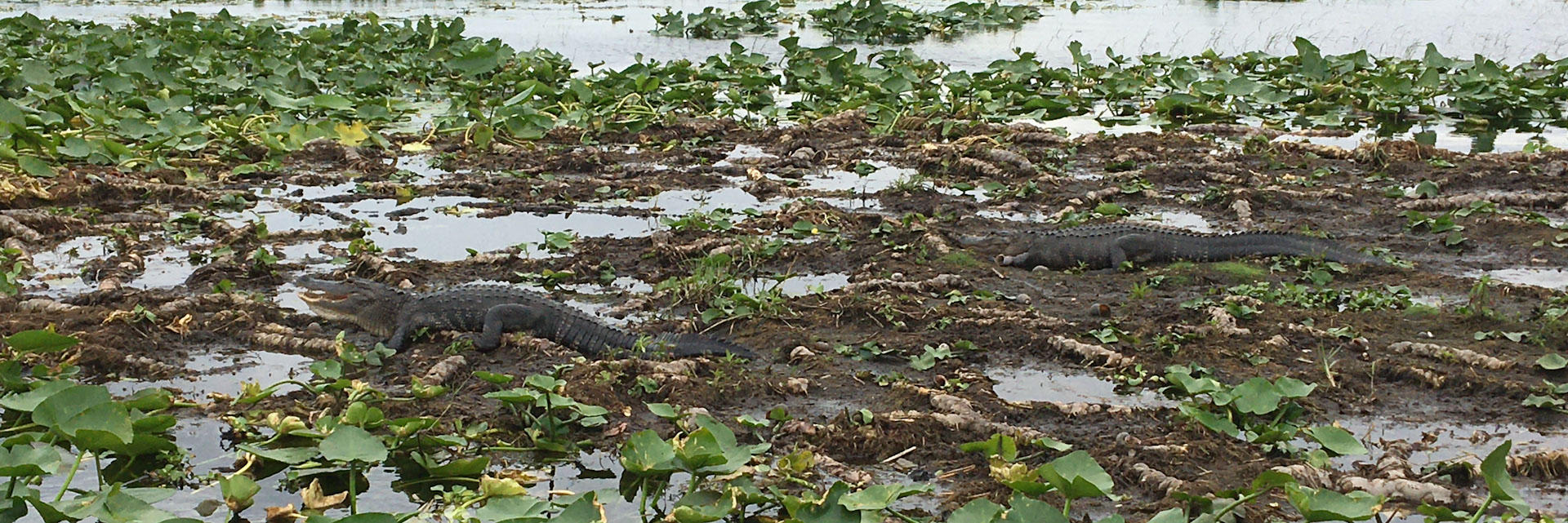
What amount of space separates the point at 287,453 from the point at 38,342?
1064 millimetres

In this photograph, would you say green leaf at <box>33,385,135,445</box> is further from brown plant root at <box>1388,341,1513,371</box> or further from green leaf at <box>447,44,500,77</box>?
green leaf at <box>447,44,500,77</box>

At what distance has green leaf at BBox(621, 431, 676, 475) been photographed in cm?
340

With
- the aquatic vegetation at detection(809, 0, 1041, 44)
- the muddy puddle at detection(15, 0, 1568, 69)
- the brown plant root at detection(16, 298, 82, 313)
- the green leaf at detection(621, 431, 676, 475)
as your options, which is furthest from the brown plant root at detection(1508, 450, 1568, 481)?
the aquatic vegetation at detection(809, 0, 1041, 44)

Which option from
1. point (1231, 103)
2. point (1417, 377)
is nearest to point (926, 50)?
point (1231, 103)

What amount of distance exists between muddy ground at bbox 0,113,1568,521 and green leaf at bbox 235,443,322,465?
17.4 inches

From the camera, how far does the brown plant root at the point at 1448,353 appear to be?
4520mm

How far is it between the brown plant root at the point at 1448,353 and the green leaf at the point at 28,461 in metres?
4.02

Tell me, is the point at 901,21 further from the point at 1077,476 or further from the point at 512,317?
the point at 1077,476

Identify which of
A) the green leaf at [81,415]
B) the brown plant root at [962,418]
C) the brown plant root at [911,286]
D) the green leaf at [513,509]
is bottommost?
the brown plant root at [911,286]

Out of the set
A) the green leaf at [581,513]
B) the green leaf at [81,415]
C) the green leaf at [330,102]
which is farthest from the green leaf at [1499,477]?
the green leaf at [330,102]

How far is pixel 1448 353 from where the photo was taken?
4.59 m

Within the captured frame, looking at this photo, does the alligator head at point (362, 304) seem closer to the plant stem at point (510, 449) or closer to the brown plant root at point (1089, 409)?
the plant stem at point (510, 449)

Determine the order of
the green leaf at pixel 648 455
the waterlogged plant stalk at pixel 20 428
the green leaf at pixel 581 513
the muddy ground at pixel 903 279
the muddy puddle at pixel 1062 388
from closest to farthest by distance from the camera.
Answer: the green leaf at pixel 581 513, the green leaf at pixel 648 455, the waterlogged plant stalk at pixel 20 428, the muddy ground at pixel 903 279, the muddy puddle at pixel 1062 388

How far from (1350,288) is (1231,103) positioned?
517cm
